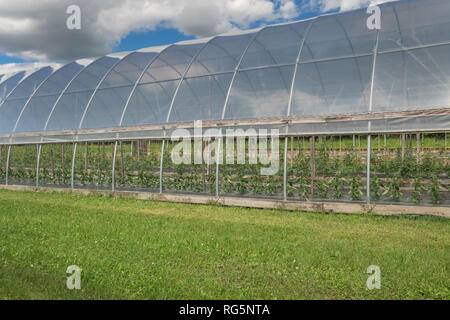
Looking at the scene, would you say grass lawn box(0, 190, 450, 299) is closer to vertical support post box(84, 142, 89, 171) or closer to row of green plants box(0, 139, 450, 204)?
row of green plants box(0, 139, 450, 204)

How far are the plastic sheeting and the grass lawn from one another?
287 cm

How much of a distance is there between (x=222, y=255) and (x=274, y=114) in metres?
5.52

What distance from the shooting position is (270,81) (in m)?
10.6

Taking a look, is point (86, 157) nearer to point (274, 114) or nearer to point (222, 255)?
point (274, 114)

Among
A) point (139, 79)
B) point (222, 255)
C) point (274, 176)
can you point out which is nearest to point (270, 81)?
point (274, 176)

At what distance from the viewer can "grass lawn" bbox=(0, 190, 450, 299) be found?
4.09 meters

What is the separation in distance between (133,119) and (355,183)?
719 cm

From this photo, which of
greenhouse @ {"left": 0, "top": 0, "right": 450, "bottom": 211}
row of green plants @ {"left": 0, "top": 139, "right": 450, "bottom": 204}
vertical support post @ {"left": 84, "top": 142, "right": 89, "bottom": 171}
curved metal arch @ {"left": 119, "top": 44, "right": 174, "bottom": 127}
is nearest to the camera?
row of green plants @ {"left": 0, "top": 139, "right": 450, "bottom": 204}

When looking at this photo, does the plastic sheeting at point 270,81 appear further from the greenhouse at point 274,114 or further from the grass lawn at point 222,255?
the grass lawn at point 222,255

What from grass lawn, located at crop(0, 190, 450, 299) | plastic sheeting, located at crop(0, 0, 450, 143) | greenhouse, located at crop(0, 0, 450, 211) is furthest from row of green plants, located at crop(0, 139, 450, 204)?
grass lawn, located at crop(0, 190, 450, 299)
